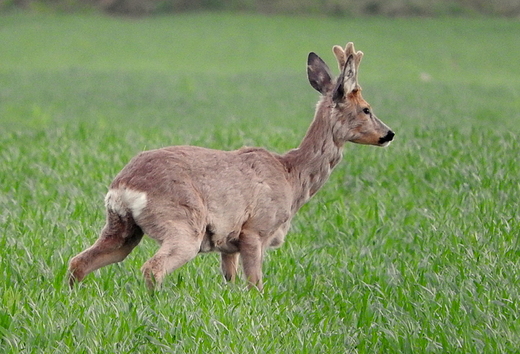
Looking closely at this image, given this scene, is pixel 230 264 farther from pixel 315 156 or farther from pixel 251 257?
pixel 315 156

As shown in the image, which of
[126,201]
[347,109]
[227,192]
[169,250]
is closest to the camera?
[169,250]

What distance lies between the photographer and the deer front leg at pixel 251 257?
18.4 ft

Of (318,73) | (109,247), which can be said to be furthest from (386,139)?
(109,247)

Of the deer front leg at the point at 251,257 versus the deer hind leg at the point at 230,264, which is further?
the deer hind leg at the point at 230,264

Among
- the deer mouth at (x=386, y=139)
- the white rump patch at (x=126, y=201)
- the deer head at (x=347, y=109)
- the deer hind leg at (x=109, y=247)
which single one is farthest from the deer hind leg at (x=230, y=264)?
the deer mouth at (x=386, y=139)

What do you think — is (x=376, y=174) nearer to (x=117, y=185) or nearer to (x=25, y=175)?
(x=25, y=175)

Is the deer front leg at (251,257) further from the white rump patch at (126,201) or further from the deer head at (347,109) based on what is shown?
the deer head at (347,109)

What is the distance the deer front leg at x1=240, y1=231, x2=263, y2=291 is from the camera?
18.4 feet

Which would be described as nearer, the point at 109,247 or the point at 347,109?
the point at 109,247

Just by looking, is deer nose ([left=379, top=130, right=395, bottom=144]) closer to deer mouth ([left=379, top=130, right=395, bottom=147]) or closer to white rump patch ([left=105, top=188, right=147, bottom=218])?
deer mouth ([left=379, top=130, right=395, bottom=147])

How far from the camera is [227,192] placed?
559 cm


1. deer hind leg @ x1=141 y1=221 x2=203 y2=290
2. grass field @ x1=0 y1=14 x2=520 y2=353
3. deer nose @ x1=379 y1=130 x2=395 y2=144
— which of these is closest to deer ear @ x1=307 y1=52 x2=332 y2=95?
deer nose @ x1=379 y1=130 x2=395 y2=144

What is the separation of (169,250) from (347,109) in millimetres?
1811

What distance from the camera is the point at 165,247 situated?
202 inches
